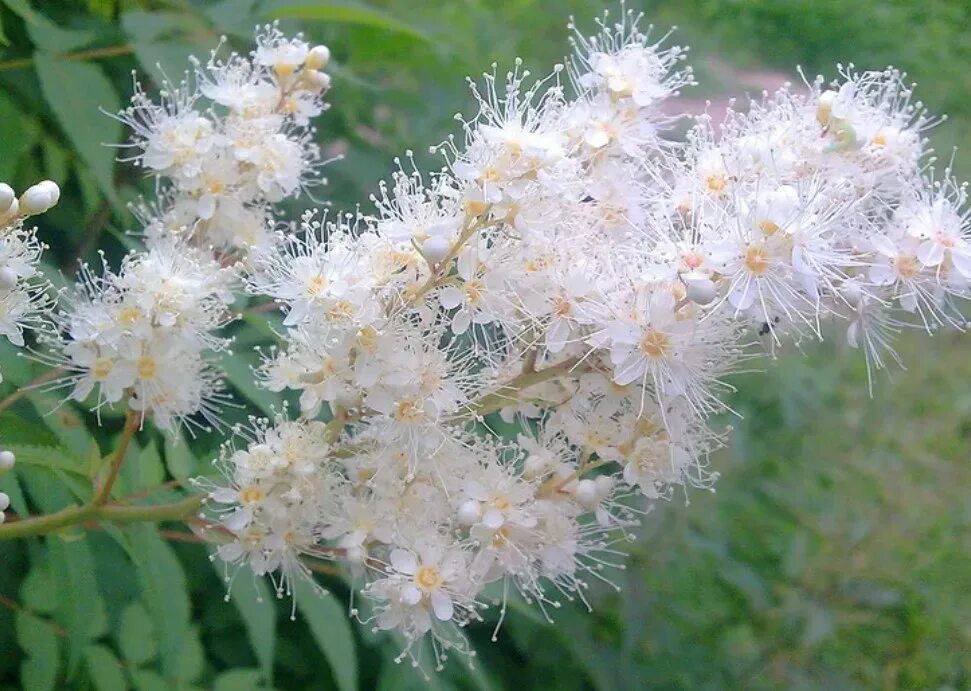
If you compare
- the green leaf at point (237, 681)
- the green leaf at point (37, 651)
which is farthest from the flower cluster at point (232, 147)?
the green leaf at point (237, 681)

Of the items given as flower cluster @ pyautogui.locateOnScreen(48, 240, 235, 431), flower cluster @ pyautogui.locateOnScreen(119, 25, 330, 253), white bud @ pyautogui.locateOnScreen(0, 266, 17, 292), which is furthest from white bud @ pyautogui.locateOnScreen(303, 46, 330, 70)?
white bud @ pyautogui.locateOnScreen(0, 266, 17, 292)

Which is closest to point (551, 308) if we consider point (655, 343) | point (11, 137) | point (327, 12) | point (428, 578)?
point (655, 343)

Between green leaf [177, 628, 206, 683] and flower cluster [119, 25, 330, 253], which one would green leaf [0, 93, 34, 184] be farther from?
green leaf [177, 628, 206, 683]

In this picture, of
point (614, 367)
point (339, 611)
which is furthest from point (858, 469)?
point (614, 367)

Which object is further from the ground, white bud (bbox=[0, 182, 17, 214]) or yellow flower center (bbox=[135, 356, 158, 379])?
white bud (bbox=[0, 182, 17, 214])

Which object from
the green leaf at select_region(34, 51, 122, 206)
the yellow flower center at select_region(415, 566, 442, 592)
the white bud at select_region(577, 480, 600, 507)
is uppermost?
the green leaf at select_region(34, 51, 122, 206)

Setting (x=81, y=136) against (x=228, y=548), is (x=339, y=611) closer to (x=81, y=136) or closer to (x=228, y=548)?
(x=228, y=548)
